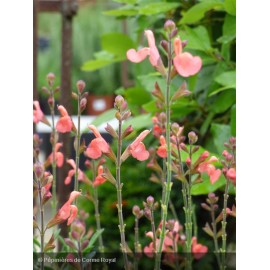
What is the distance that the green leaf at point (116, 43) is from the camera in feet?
5.93

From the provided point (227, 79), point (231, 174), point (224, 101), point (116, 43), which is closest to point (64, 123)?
point (231, 174)

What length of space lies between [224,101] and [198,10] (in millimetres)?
185

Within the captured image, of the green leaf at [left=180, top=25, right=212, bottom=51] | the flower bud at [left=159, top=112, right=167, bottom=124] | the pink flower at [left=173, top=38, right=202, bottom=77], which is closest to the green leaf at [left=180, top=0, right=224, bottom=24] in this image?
the green leaf at [left=180, top=25, right=212, bottom=51]

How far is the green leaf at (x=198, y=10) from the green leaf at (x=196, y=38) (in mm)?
25

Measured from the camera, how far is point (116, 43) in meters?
1.82

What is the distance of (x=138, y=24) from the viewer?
1.73 metres

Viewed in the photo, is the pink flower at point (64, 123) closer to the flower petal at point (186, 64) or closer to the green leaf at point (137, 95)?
the flower petal at point (186, 64)

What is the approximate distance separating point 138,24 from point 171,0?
0.13 metres

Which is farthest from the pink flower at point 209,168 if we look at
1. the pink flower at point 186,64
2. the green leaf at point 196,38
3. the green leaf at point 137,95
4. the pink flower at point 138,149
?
the green leaf at point 137,95

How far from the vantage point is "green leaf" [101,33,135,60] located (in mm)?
1809

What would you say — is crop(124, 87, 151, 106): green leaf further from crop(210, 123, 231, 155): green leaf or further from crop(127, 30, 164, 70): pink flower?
crop(127, 30, 164, 70): pink flower
